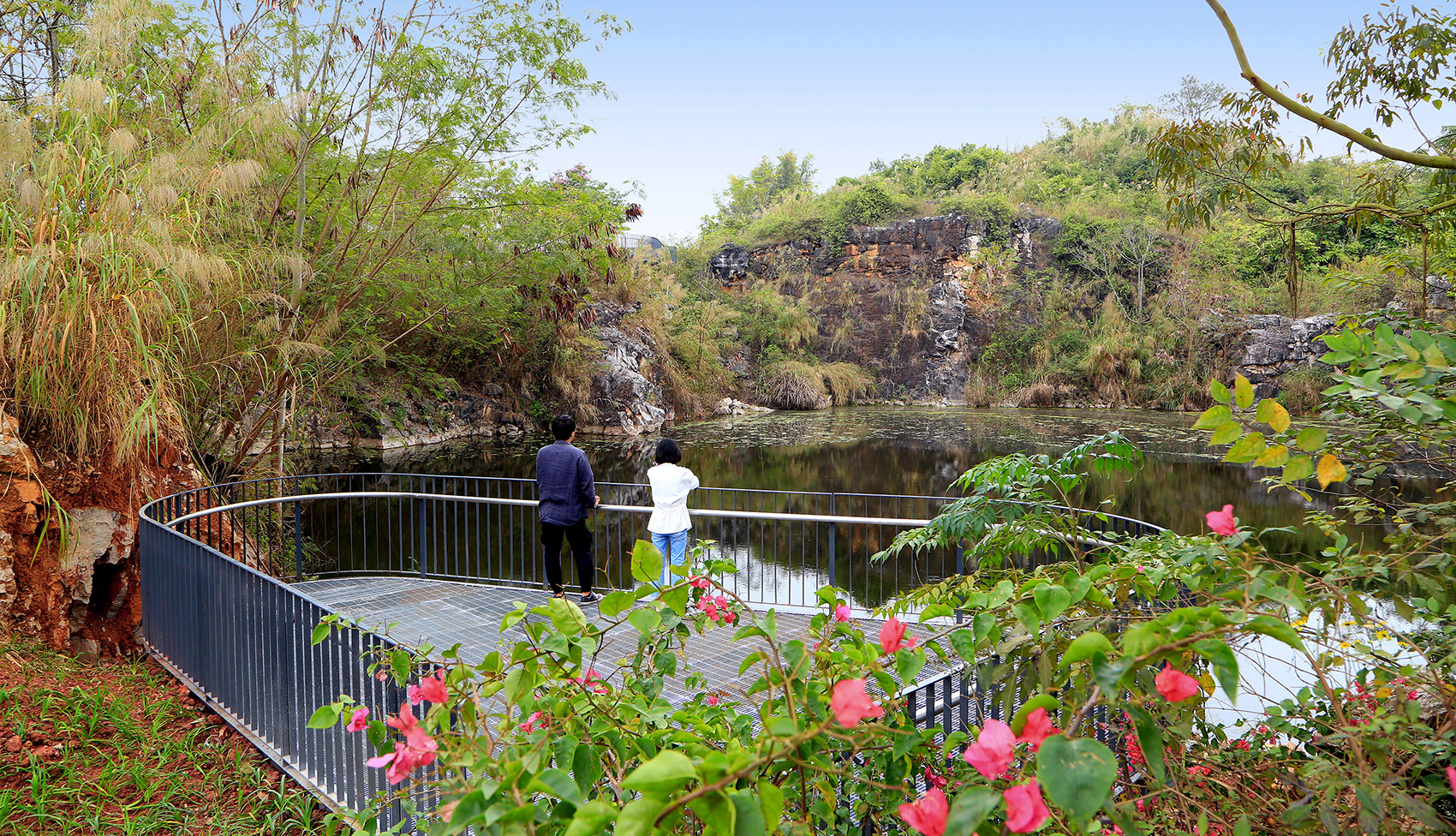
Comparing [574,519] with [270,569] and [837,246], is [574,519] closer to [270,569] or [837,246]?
[270,569]

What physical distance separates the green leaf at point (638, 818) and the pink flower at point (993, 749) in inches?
13.8

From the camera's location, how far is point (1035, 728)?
999mm

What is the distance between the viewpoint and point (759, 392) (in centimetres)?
3466

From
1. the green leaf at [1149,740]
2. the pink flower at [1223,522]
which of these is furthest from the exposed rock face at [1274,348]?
the green leaf at [1149,740]

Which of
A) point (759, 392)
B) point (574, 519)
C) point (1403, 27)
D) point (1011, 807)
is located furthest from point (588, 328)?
A: point (1011, 807)

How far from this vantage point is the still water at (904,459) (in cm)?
1401

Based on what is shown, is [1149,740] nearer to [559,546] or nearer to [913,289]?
[559,546]

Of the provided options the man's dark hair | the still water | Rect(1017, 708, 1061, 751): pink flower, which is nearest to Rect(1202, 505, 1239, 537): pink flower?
Rect(1017, 708, 1061, 751): pink flower

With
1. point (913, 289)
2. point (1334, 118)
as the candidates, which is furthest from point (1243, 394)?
point (913, 289)

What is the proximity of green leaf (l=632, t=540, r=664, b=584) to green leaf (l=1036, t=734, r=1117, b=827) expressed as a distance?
2.07ft

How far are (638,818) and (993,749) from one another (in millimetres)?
404

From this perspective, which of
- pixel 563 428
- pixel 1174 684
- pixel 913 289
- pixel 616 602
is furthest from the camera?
pixel 913 289

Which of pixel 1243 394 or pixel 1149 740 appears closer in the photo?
pixel 1149 740

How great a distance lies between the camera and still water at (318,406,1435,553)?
46.0 feet
